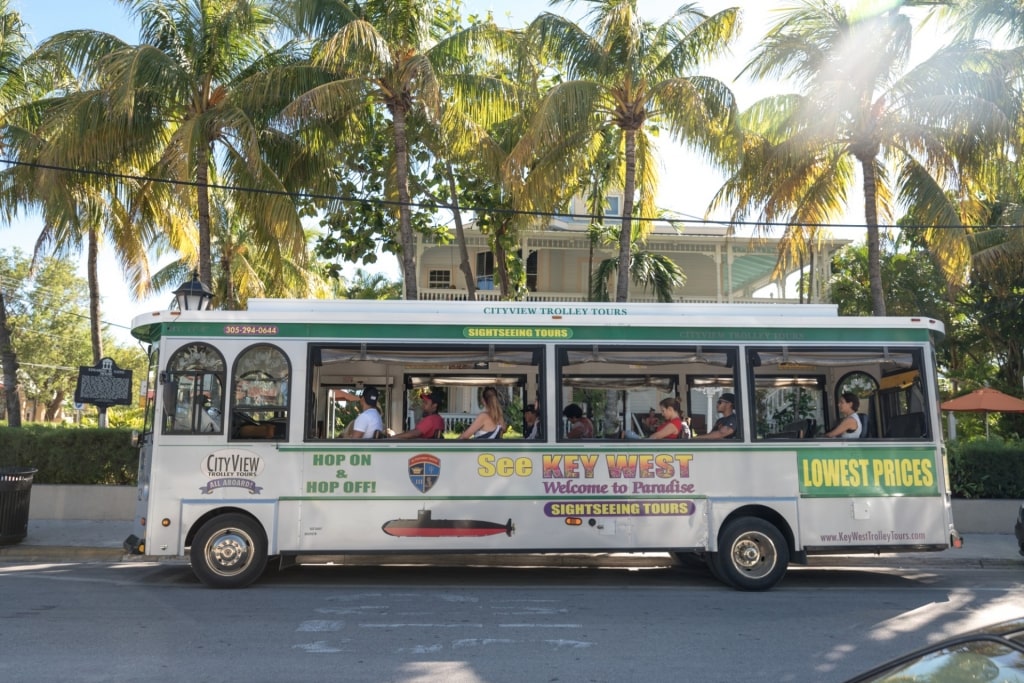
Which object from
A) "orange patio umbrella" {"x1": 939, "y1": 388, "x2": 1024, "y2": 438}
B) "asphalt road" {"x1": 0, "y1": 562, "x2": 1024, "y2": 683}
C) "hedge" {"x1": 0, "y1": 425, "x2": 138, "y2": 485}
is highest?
"orange patio umbrella" {"x1": 939, "y1": 388, "x2": 1024, "y2": 438}

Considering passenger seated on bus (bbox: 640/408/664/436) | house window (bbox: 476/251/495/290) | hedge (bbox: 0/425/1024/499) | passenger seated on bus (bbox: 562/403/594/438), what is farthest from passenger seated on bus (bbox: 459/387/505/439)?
house window (bbox: 476/251/495/290)

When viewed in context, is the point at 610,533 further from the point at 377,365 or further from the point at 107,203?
the point at 107,203

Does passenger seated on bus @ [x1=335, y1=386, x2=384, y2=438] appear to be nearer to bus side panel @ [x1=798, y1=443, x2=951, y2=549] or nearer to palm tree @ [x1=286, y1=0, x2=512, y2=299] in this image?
bus side panel @ [x1=798, y1=443, x2=951, y2=549]

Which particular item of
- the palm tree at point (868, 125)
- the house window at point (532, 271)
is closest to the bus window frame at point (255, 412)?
the palm tree at point (868, 125)

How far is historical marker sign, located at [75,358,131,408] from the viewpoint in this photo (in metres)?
13.6

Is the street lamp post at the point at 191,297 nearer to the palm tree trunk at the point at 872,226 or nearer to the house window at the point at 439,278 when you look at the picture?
the palm tree trunk at the point at 872,226

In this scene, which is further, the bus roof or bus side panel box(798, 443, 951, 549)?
bus side panel box(798, 443, 951, 549)

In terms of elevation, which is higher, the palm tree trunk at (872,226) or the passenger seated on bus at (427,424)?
the palm tree trunk at (872,226)

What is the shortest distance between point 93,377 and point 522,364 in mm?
8176

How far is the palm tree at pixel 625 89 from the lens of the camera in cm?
1488

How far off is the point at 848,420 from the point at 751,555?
76.7 inches

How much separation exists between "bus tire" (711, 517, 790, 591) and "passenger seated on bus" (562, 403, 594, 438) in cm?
189

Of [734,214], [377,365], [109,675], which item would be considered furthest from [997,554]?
[109,675]

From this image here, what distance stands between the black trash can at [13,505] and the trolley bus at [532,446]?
13.3ft
